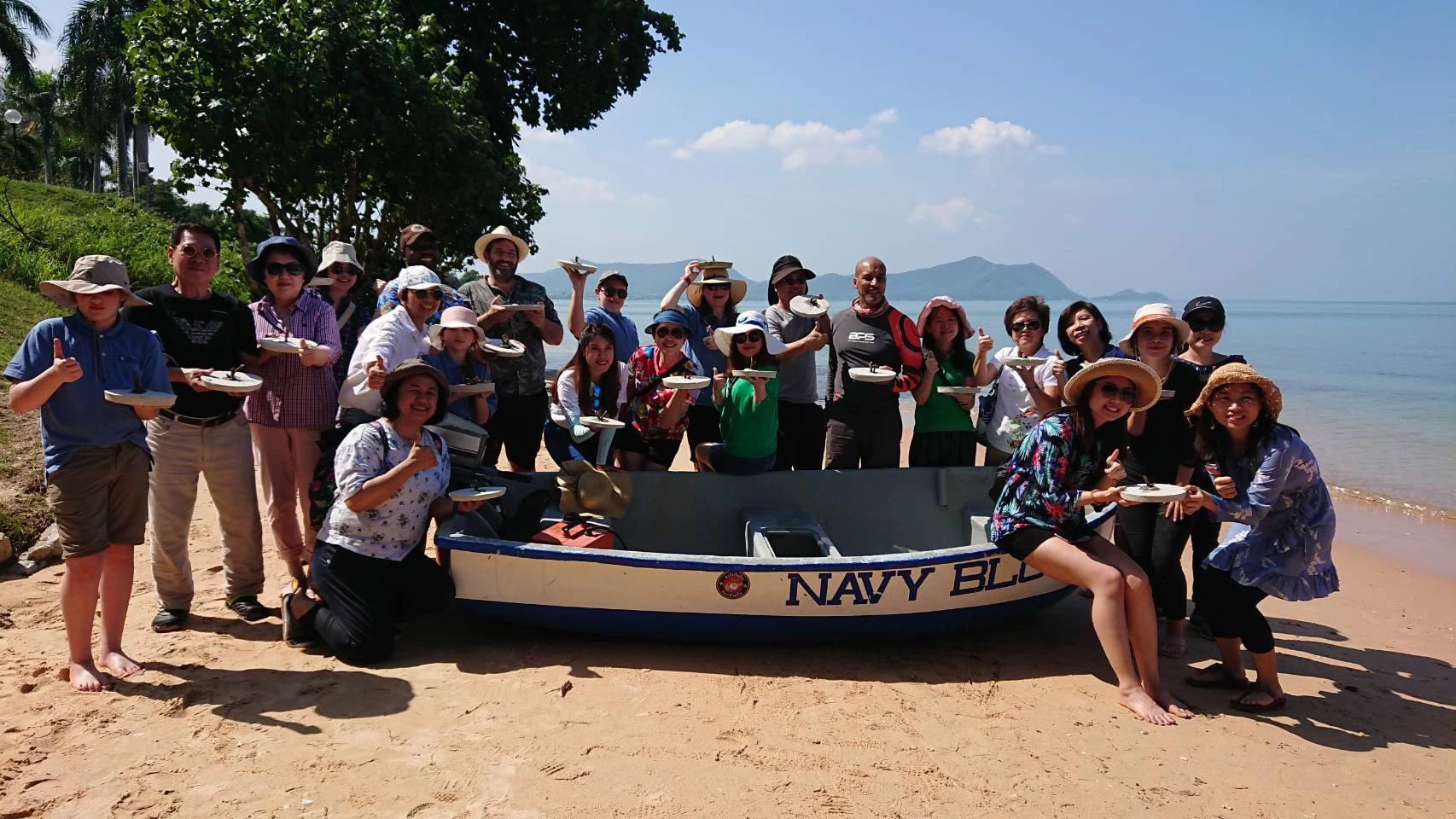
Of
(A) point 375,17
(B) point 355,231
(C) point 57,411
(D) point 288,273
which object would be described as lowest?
(C) point 57,411

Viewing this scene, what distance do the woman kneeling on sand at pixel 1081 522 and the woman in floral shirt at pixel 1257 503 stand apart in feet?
1.17

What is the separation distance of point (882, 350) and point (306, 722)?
3817mm

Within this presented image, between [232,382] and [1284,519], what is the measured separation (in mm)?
4984

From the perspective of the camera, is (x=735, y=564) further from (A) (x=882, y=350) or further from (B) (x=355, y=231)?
(B) (x=355, y=231)

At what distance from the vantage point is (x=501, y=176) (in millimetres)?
11508

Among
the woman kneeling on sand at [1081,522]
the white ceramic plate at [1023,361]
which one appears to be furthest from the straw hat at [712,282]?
the woman kneeling on sand at [1081,522]

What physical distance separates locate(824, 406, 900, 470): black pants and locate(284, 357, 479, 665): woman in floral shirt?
262 cm

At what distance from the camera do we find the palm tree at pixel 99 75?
34.8 metres

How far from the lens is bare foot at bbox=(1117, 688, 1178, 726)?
4.12 m

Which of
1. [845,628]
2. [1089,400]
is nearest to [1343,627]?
[1089,400]

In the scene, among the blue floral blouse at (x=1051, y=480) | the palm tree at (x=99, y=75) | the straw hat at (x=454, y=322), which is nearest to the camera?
the blue floral blouse at (x=1051, y=480)

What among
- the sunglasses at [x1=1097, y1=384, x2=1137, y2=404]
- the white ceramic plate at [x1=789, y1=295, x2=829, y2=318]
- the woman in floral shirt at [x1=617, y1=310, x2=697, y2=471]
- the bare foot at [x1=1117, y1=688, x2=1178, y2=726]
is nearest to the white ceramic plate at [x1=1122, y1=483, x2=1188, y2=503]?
the sunglasses at [x1=1097, y1=384, x2=1137, y2=404]

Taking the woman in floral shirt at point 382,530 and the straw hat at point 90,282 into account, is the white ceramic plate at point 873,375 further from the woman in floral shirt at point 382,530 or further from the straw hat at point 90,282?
the straw hat at point 90,282

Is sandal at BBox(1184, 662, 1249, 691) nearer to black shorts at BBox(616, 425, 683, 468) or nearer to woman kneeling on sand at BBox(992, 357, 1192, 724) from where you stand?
woman kneeling on sand at BBox(992, 357, 1192, 724)
